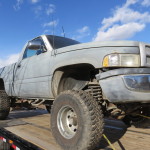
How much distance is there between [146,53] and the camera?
9.02ft

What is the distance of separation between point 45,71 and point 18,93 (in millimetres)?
1538

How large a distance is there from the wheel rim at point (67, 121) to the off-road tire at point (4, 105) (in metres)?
3.00

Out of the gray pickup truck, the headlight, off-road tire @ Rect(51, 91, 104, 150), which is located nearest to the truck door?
the gray pickup truck

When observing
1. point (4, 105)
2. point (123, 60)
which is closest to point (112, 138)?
point (123, 60)

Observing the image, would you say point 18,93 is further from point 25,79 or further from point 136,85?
point 136,85

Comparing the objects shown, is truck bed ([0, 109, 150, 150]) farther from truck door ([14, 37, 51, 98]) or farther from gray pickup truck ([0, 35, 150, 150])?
truck door ([14, 37, 51, 98])

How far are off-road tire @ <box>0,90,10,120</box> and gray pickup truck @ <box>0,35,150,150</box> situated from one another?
1.72 meters

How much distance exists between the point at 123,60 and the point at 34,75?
2.15m

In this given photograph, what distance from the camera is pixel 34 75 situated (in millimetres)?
4305

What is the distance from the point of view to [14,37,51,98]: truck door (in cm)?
395

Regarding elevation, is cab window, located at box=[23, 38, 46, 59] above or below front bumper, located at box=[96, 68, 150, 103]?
above

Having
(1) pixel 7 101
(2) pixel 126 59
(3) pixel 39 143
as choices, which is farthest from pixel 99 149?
(1) pixel 7 101

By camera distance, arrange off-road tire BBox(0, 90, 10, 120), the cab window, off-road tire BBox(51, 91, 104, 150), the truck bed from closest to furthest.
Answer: off-road tire BBox(51, 91, 104, 150) → the truck bed → the cab window → off-road tire BBox(0, 90, 10, 120)

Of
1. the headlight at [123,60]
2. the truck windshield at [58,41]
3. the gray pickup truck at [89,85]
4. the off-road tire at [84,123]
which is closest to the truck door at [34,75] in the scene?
the gray pickup truck at [89,85]
